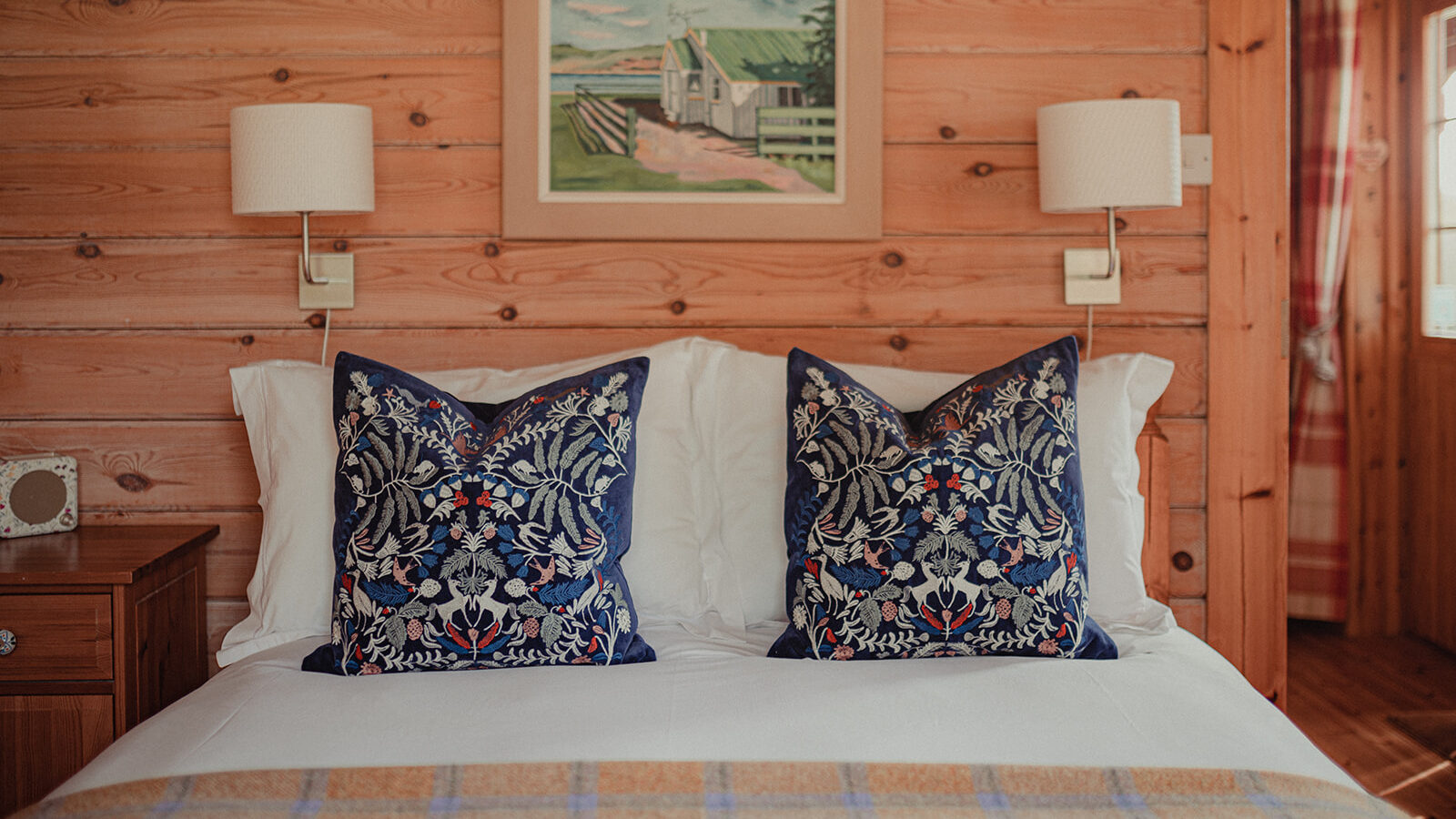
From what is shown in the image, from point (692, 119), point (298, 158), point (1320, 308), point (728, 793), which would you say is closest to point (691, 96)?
point (692, 119)

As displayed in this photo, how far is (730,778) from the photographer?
3.55 ft

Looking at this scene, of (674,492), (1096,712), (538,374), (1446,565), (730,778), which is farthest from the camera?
(1446,565)

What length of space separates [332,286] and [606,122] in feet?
2.03

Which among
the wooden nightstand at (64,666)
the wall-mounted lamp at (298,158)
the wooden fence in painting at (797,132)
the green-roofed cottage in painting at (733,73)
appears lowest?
the wooden nightstand at (64,666)

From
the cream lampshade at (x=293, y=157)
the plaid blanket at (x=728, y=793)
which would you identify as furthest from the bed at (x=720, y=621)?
the cream lampshade at (x=293, y=157)

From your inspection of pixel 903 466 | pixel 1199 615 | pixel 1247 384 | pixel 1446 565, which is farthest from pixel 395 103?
pixel 1446 565

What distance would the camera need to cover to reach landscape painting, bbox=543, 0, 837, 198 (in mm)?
1961

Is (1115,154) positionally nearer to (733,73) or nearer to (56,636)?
(733,73)

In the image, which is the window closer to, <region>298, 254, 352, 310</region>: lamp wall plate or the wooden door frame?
the wooden door frame

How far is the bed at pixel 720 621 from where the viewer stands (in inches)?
42.5

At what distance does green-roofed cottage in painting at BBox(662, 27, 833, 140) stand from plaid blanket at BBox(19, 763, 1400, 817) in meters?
1.29

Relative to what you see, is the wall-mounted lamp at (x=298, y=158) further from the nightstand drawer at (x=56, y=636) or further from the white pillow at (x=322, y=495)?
the nightstand drawer at (x=56, y=636)

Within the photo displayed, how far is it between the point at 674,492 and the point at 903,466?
0.41m

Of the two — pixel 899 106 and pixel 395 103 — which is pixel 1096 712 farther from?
pixel 395 103
